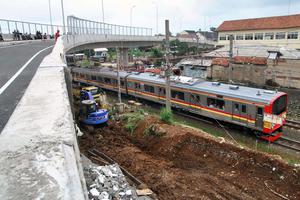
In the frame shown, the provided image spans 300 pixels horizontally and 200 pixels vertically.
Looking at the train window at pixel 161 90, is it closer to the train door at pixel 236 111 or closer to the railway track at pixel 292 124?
the train door at pixel 236 111

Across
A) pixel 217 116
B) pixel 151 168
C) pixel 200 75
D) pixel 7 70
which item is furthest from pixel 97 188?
pixel 200 75

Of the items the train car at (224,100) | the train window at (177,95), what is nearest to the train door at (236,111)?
the train car at (224,100)

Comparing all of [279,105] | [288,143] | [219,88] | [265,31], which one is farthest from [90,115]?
[265,31]

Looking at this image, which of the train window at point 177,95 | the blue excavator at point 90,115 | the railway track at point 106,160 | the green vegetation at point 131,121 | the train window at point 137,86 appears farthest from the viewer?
the train window at point 137,86

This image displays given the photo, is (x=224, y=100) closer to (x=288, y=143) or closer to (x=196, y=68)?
(x=288, y=143)

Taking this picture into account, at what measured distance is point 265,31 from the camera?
51.7 metres

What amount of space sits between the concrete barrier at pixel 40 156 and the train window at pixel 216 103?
14120mm

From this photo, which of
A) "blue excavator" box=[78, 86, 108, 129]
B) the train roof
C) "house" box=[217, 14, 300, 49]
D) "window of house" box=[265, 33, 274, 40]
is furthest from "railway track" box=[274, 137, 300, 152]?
"window of house" box=[265, 33, 274, 40]

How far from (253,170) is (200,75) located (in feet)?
94.3

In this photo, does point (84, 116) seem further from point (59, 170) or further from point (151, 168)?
point (59, 170)

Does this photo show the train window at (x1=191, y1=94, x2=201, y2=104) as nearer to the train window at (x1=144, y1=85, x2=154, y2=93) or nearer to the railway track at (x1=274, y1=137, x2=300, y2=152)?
the train window at (x1=144, y1=85, x2=154, y2=93)

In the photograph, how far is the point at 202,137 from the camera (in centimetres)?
1367

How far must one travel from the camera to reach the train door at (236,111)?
645 inches

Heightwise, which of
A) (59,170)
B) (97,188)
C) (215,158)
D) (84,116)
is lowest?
(215,158)
